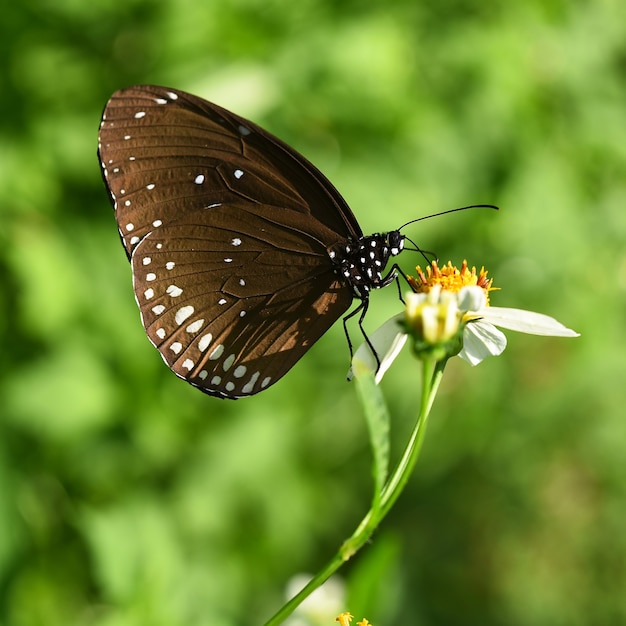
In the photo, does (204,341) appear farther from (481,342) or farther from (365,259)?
(481,342)

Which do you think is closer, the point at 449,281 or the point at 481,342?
the point at 481,342

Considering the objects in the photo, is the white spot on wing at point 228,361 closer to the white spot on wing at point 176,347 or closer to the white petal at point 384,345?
the white spot on wing at point 176,347

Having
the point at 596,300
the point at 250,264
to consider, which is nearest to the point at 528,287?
the point at 596,300

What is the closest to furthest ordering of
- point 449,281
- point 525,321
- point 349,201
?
point 525,321 < point 449,281 < point 349,201

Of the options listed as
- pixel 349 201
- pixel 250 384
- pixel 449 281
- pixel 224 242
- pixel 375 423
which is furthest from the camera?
pixel 349 201

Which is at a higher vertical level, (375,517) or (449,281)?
(449,281)

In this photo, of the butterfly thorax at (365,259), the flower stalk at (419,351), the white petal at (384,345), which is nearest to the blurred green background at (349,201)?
the butterfly thorax at (365,259)

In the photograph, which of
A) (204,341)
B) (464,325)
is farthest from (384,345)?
(204,341)
